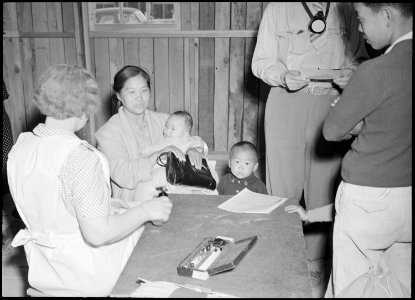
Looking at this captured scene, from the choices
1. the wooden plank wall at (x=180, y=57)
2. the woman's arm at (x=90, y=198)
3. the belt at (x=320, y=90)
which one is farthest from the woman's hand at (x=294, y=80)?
the wooden plank wall at (x=180, y=57)

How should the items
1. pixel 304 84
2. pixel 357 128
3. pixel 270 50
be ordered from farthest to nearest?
1. pixel 270 50
2. pixel 304 84
3. pixel 357 128

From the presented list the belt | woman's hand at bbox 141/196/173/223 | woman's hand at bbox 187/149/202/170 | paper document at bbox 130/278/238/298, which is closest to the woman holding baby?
woman's hand at bbox 187/149/202/170

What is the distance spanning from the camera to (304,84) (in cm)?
296

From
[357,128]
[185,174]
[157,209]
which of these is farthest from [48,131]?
[357,128]

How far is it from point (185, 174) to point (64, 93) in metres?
1.21

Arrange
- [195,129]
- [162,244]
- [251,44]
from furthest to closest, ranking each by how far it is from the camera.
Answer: [195,129]
[251,44]
[162,244]

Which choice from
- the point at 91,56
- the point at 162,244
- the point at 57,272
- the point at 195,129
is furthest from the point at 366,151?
the point at 91,56

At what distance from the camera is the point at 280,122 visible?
10.4ft

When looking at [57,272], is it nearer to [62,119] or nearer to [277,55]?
[62,119]

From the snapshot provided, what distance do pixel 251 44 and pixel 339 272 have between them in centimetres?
369

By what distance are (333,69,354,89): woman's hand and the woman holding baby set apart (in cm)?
106

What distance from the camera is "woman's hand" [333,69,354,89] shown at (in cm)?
285

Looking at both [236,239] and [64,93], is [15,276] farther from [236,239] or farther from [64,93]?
[236,239]

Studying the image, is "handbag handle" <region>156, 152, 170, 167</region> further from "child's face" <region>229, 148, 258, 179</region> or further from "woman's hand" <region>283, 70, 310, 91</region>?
"woman's hand" <region>283, 70, 310, 91</region>
